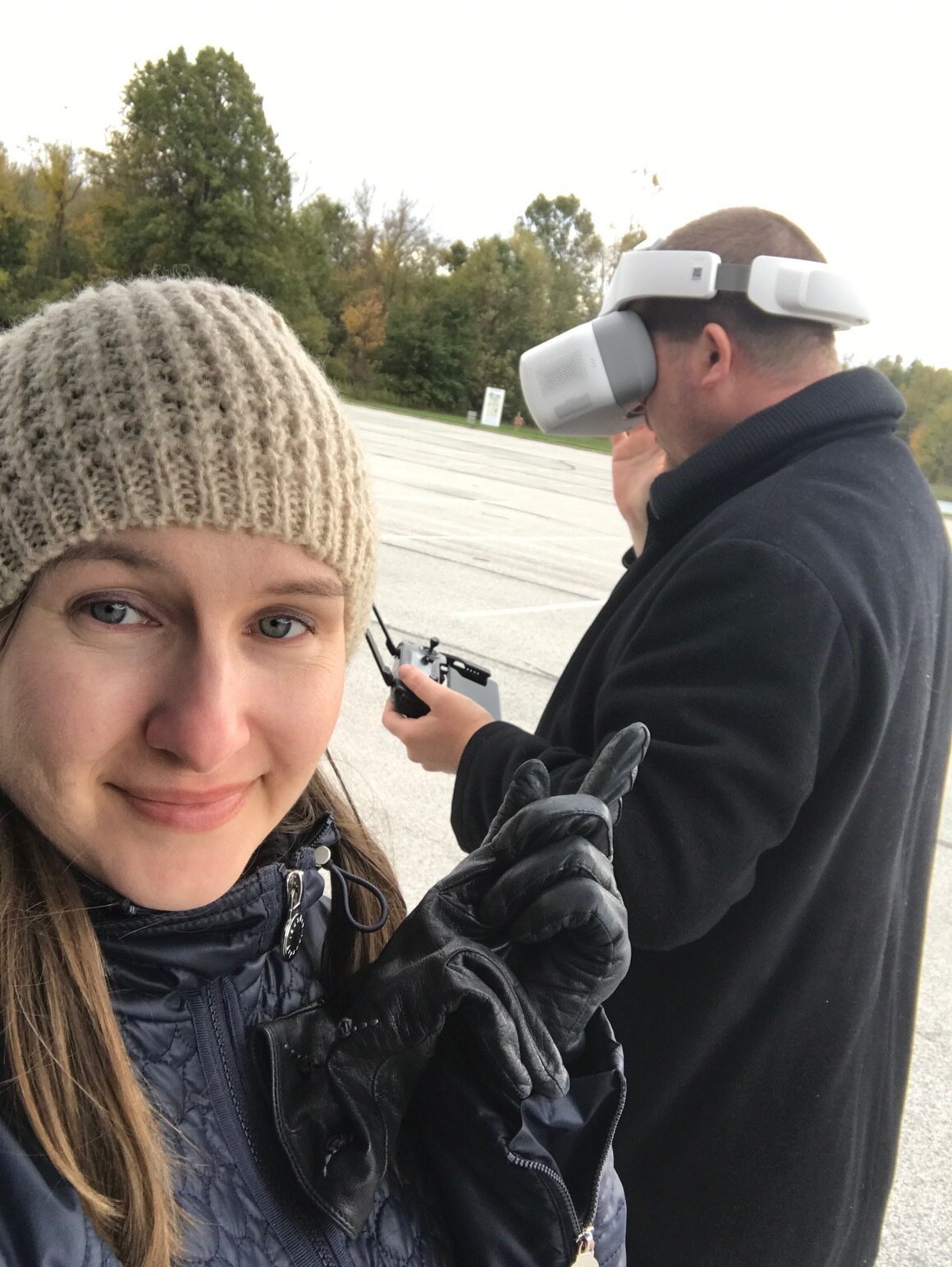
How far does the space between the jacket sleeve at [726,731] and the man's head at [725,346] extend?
1.63 feet

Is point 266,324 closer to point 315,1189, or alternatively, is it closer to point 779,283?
point 315,1189

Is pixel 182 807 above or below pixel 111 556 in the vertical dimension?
below

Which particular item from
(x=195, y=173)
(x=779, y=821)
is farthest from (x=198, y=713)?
(x=195, y=173)

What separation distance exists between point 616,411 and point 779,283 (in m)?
0.49

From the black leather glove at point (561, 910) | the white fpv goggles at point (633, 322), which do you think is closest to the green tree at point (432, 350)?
the white fpv goggles at point (633, 322)

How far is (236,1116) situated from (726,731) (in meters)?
0.77

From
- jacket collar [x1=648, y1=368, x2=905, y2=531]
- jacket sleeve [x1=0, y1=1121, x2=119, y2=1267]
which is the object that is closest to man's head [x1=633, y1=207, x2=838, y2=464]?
jacket collar [x1=648, y1=368, x2=905, y2=531]

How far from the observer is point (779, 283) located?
1731 millimetres

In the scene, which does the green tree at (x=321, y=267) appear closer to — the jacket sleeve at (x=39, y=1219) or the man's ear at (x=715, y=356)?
the man's ear at (x=715, y=356)

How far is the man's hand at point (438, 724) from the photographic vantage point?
1.88 m

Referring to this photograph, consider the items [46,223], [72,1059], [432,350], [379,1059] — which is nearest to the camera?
[72,1059]

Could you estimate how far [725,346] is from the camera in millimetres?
1804

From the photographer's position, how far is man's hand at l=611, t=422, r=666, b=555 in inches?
96.3

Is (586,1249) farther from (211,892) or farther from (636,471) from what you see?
(636,471)
